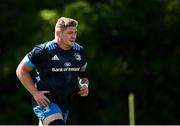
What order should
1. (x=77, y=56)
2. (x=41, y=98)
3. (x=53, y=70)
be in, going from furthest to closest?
(x=77, y=56) < (x=53, y=70) < (x=41, y=98)

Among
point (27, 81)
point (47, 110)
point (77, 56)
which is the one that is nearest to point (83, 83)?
point (77, 56)

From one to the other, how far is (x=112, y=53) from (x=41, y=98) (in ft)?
44.6

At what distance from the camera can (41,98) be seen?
716 cm

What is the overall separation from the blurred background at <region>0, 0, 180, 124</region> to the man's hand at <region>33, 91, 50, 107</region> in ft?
40.4

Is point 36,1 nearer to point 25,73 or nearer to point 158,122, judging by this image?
point 158,122

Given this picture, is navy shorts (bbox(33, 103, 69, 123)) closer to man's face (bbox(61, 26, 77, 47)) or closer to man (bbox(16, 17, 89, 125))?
man (bbox(16, 17, 89, 125))

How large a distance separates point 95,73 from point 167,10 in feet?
9.58

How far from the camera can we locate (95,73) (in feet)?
65.3

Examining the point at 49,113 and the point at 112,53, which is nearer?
the point at 49,113

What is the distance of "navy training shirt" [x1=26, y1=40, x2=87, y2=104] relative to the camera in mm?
7250

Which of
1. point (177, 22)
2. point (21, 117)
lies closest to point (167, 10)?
point (177, 22)

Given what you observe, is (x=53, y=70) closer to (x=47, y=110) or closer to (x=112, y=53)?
(x=47, y=110)

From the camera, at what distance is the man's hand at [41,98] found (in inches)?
282

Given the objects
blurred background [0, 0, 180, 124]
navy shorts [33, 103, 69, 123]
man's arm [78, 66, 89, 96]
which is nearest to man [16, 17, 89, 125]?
navy shorts [33, 103, 69, 123]
